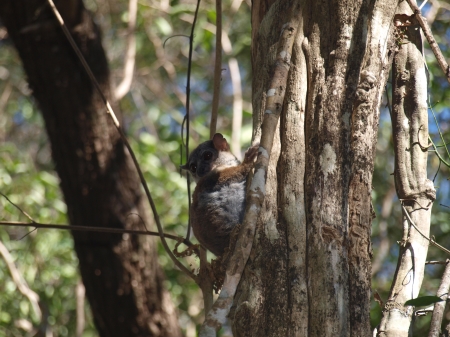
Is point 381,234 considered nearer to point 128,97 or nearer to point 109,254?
point 109,254

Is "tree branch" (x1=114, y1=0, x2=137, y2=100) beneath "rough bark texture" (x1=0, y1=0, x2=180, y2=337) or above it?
above

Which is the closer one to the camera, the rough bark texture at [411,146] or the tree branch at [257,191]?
the tree branch at [257,191]

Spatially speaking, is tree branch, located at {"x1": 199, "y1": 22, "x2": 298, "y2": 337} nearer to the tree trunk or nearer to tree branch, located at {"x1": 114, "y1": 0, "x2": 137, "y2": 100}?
the tree trunk

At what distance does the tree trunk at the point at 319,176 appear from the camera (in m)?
1.88

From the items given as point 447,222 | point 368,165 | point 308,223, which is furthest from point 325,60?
point 447,222

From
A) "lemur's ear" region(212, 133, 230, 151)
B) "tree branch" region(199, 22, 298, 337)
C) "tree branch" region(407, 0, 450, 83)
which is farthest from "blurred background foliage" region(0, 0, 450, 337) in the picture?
"tree branch" region(199, 22, 298, 337)

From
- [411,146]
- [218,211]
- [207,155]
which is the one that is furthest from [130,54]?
[411,146]

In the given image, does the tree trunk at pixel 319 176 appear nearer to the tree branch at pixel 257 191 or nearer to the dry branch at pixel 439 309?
the tree branch at pixel 257 191

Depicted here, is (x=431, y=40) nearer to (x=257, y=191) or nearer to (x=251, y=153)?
(x=251, y=153)

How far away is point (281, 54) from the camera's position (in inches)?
89.1

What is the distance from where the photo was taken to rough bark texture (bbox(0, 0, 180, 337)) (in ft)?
13.5

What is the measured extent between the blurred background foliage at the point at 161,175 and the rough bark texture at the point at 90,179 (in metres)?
0.51

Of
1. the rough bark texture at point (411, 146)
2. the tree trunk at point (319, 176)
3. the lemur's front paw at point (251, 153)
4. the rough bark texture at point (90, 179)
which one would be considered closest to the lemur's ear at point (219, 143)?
the lemur's front paw at point (251, 153)

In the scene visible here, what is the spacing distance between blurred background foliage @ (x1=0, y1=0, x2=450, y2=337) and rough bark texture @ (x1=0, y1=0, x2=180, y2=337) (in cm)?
51
